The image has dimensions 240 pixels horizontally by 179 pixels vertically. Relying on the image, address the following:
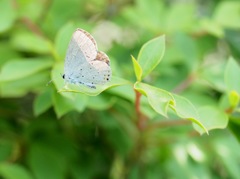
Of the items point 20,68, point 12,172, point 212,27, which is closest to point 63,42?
point 20,68

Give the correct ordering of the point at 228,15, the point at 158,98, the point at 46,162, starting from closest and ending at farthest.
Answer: the point at 158,98 → the point at 46,162 → the point at 228,15

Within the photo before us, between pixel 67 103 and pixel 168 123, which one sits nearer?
pixel 67 103

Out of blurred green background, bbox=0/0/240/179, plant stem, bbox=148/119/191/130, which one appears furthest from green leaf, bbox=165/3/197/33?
plant stem, bbox=148/119/191/130

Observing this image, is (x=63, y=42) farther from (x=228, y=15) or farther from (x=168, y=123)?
(x=228, y=15)

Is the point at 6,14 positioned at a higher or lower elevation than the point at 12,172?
higher

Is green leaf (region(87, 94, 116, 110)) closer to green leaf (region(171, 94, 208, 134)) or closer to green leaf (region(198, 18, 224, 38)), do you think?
green leaf (region(171, 94, 208, 134))
